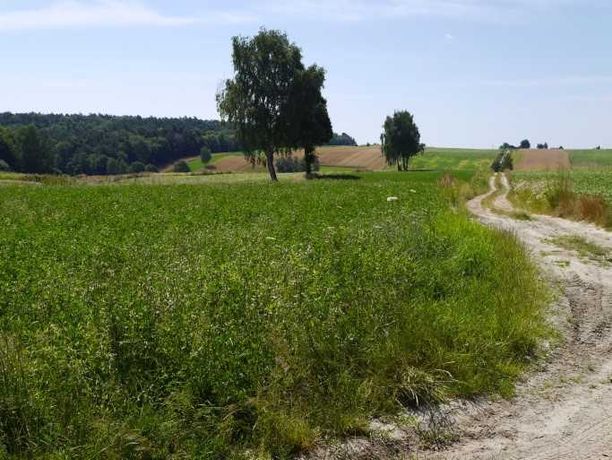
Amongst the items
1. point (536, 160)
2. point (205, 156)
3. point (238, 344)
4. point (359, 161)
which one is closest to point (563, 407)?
point (238, 344)

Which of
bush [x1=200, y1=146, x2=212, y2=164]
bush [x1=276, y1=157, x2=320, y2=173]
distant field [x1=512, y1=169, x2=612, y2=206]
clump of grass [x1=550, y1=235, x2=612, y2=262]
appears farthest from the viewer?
bush [x1=200, y1=146, x2=212, y2=164]

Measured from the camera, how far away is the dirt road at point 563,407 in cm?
501

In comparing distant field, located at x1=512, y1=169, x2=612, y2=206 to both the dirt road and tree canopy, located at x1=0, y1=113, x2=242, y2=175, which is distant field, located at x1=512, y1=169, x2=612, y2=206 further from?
tree canopy, located at x1=0, y1=113, x2=242, y2=175

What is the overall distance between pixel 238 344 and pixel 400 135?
95526 mm

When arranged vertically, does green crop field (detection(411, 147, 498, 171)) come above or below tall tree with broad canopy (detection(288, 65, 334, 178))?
below

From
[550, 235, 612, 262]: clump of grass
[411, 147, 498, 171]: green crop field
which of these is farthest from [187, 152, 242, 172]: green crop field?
[550, 235, 612, 262]: clump of grass

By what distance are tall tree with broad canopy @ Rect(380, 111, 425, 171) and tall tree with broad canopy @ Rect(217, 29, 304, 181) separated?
4374 cm

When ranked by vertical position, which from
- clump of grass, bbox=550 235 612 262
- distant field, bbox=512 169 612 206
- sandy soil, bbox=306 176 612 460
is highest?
distant field, bbox=512 169 612 206

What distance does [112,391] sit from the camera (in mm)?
4848

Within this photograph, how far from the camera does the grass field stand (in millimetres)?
4598

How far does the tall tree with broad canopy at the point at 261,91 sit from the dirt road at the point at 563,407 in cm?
4821

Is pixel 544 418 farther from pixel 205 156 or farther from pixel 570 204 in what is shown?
pixel 205 156

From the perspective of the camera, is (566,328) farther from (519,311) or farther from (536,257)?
(536,257)

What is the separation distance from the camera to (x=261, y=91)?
55.8 meters
